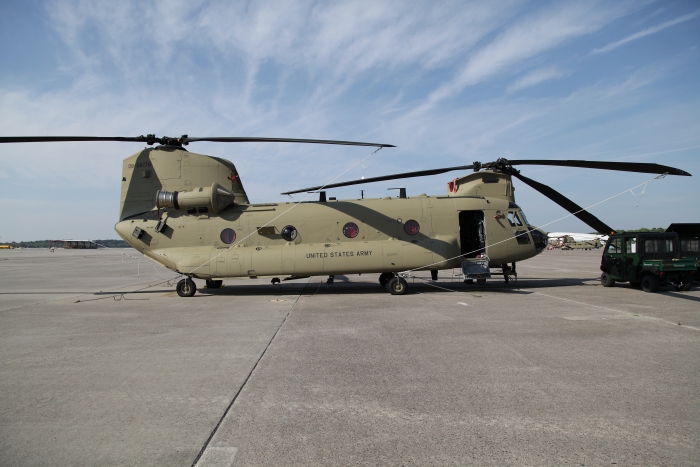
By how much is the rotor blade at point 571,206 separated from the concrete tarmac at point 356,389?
4.25 metres

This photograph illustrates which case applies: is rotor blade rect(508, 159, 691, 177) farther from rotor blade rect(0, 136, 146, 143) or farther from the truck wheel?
rotor blade rect(0, 136, 146, 143)

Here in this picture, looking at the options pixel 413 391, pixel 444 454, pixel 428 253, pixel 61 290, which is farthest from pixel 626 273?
pixel 61 290

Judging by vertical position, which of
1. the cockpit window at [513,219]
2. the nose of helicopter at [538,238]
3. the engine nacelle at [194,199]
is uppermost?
the engine nacelle at [194,199]

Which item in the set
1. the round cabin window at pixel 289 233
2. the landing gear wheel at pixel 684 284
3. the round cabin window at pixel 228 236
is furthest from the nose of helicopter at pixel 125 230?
the landing gear wheel at pixel 684 284

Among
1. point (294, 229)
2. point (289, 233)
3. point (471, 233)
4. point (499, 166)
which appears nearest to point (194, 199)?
point (289, 233)

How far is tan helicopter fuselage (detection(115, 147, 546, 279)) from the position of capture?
12.6 metres

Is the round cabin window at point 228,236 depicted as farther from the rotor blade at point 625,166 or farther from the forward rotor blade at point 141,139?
the rotor blade at point 625,166

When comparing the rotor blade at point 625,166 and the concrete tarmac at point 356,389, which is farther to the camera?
the rotor blade at point 625,166

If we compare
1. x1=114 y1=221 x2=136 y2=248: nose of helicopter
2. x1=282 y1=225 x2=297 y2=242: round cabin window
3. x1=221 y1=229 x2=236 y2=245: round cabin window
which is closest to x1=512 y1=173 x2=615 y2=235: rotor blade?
x1=282 y1=225 x2=297 y2=242: round cabin window

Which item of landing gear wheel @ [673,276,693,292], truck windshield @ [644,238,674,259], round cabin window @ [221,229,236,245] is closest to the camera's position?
landing gear wheel @ [673,276,693,292]

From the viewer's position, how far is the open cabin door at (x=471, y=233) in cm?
1347

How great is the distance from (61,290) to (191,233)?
603 cm

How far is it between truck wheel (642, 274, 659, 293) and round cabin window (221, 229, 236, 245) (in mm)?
12932

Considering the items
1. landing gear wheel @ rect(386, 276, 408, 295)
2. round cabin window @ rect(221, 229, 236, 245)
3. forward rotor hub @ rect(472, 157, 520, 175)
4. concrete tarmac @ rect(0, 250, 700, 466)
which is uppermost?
forward rotor hub @ rect(472, 157, 520, 175)
